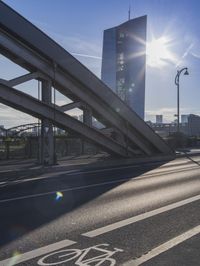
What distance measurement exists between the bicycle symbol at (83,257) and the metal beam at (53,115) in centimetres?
1494

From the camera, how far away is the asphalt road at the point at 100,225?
6734mm

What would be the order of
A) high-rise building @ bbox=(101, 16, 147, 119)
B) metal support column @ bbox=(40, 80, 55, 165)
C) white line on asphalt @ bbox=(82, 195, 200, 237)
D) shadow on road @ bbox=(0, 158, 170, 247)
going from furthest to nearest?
high-rise building @ bbox=(101, 16, 147, 119) < metal support column @ bbox=(40, 80, 55, 165) < shadow on road @ bbox=(0, 158, 170, 247) < white line on asphalt @ bbox=(82, 195, 200, 237)

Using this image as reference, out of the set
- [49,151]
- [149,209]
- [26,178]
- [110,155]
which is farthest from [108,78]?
[149,209]

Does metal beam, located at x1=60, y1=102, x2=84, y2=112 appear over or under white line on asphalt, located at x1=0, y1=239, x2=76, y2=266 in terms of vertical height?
over

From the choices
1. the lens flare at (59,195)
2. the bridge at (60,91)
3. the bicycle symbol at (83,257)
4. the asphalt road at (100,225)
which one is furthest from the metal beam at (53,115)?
the bicycle symbol at (83,257)

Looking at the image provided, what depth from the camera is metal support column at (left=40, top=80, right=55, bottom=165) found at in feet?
78.8

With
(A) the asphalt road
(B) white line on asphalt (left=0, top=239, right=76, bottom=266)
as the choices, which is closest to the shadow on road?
(A) the asphalt road

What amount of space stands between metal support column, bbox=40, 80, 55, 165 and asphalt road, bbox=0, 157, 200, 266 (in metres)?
8.86

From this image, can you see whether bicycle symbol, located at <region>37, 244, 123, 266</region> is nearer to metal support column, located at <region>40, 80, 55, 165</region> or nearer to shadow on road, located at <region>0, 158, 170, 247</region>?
shadow on road, located at <region>0, 158, 170, 247</region>

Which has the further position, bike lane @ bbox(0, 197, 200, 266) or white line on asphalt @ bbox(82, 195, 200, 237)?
white line on asphalt @ bbox(82, 195, 200, 237)

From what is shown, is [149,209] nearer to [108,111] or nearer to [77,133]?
[77,133]

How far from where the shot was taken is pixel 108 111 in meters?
27.7

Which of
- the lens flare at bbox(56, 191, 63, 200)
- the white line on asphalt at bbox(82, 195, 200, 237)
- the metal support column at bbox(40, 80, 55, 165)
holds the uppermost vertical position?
the metal support column at bbox(40, 80, 55, 165)

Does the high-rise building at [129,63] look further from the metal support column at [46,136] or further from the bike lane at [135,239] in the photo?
the bike lane at [135,239]
